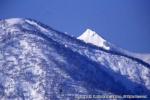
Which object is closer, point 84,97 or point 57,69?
point 84,97

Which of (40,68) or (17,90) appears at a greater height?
(40,68)

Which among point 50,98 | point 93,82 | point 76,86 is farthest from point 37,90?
point 93,82

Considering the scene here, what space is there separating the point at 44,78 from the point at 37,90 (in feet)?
36.8

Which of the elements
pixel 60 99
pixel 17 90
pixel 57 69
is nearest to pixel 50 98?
pixel 60 99

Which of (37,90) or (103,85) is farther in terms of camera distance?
(103,85)

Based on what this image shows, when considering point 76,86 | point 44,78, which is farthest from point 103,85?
point 44,78

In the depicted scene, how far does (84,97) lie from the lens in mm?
168625

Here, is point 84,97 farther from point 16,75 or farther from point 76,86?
point 16,75

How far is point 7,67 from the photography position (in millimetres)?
195625

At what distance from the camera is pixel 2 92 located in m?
174

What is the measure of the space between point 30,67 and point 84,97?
37768mm

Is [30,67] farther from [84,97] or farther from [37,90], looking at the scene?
[84,97]

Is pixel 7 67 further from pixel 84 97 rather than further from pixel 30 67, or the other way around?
pixel 84 97

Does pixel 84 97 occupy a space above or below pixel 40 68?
below
